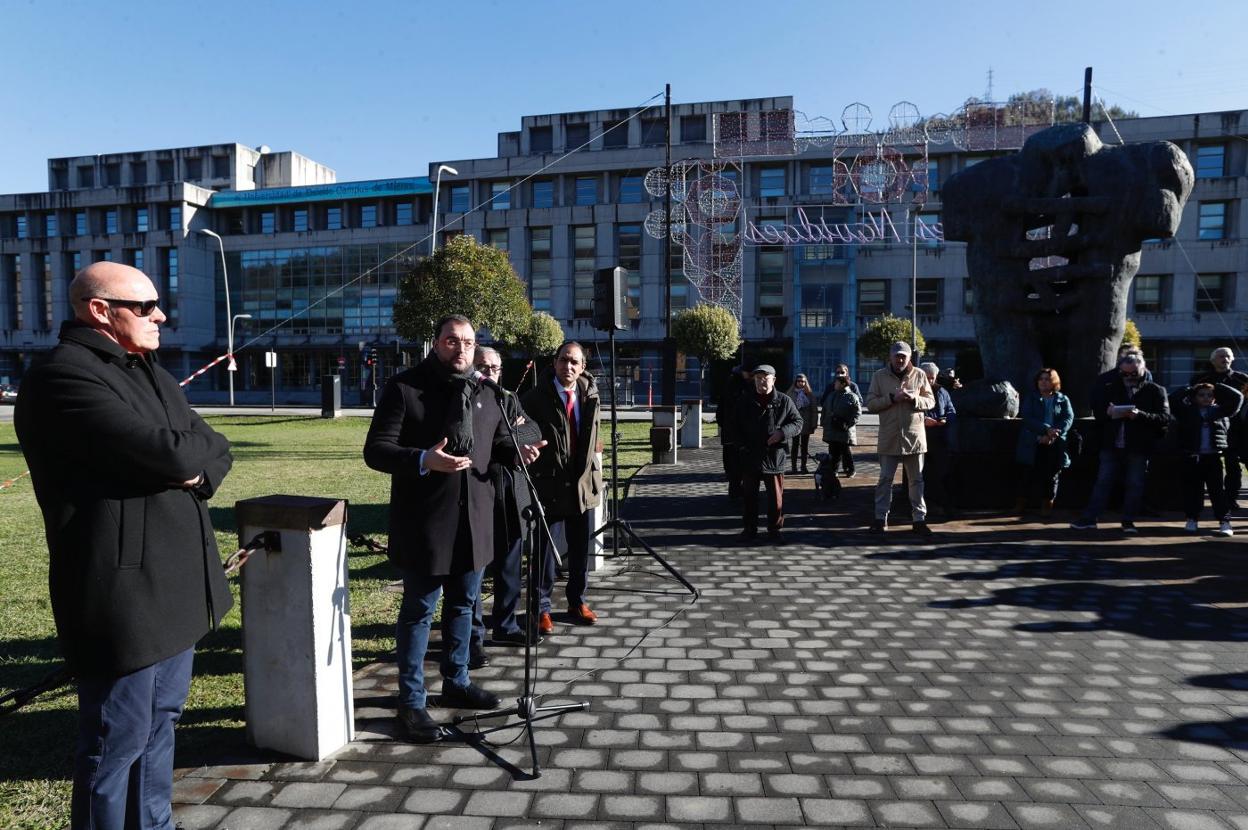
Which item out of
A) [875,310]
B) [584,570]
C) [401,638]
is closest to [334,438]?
[584,570]

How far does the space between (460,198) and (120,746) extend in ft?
180

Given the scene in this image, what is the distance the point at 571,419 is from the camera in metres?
5.35

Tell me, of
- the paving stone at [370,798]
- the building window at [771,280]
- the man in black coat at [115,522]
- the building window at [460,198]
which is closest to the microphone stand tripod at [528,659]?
the paving stone at [370,798]

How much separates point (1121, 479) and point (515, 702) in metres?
7.89

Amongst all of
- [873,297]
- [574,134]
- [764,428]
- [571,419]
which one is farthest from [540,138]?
[571,419]

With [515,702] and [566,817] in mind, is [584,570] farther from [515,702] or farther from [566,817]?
[566,817]

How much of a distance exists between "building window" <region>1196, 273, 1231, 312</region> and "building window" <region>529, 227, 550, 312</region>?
119ft

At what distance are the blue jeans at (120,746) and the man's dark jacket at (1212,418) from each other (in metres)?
8.76

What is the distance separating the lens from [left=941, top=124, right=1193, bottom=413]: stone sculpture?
9.71m

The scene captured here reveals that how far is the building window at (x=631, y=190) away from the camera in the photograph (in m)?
49.6

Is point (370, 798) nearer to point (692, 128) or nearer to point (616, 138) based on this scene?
point (692, 128)

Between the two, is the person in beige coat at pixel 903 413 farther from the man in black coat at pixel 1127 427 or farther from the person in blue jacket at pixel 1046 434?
the man in black coat at pixel 1127 427

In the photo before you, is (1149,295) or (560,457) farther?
(1149,295)

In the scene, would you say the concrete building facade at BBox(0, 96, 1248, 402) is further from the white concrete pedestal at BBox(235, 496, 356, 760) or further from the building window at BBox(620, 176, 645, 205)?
the white concrete pedestal at BBox(235, 496, 356, 760)
